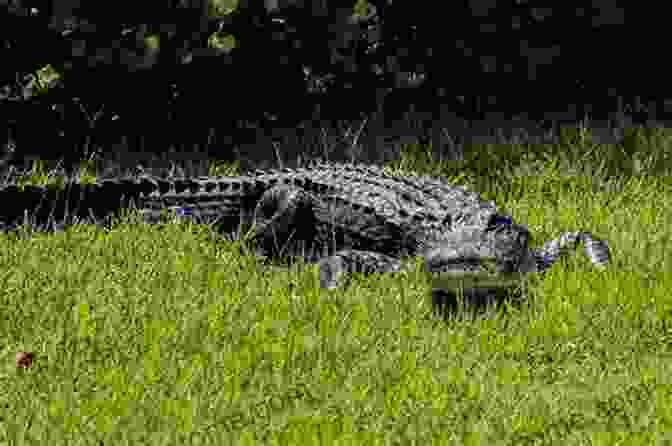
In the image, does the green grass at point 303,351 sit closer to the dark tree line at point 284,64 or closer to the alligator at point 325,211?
the alligator at point 325,211

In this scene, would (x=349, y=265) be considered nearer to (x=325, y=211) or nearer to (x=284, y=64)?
(x=325, y=211)

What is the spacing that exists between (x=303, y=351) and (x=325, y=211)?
1806 millimetres

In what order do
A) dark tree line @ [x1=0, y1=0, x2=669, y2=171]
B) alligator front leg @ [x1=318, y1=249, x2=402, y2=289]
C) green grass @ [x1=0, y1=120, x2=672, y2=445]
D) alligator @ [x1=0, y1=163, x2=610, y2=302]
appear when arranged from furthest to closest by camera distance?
dark tree line @ [x1=0, y1=0, x2=669, y2=171], alligator @ [x1=0, y1=163, x2=610, y2=302], alligator front leg @ [x1=318, y1=249, x2=402, y2=289], green grass @ [x1=0, y1=120, x2=672, y2=445]

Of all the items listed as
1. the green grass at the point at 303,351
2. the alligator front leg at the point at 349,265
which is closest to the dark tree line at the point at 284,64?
the green grass at the point at 303,351

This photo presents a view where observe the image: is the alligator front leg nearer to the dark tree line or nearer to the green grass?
the green grass

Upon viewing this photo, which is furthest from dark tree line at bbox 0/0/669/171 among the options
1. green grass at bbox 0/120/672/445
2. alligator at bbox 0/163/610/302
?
green grass at bbox 0/120/672/445

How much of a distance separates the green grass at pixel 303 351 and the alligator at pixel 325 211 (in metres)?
0.19

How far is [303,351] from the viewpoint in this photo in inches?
186

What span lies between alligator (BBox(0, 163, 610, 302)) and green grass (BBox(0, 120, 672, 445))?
0.61ft

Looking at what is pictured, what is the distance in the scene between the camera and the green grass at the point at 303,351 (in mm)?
4117

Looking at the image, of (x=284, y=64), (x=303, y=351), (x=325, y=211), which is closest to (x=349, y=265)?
(x=325, y=211)

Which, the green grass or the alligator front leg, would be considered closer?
the green grass

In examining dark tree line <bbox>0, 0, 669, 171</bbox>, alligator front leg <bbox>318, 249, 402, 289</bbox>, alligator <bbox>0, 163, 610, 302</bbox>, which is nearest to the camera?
alligator front leg <bbox>318, 249, 402, 289</bbox>

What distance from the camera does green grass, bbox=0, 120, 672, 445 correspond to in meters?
4.12
